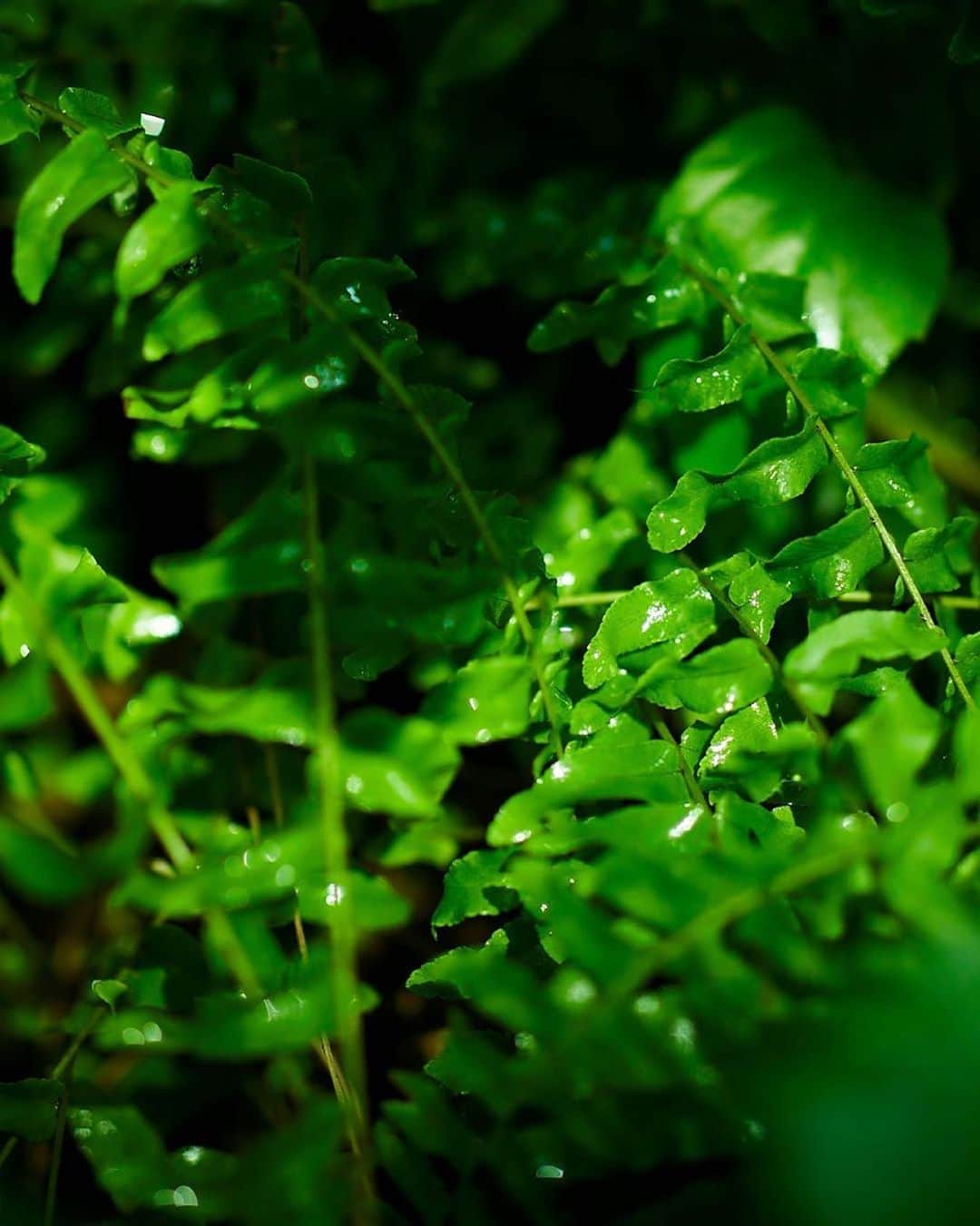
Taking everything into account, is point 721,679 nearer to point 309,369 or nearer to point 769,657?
point 769,657

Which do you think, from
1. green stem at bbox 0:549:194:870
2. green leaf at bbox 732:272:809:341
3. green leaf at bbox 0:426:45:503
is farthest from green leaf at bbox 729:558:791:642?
green leaf at bbox 0:426:45:503

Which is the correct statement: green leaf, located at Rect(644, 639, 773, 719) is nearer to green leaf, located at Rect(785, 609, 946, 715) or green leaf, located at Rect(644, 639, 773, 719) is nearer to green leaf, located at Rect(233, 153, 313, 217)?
green leaf, located at Rect(785, 609, 946, 715)

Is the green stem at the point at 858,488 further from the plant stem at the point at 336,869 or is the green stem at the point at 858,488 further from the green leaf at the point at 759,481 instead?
the plant stem at the point at 336,869

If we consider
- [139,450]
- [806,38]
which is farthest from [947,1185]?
[806,38]

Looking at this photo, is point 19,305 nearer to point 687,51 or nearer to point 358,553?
point 358,553

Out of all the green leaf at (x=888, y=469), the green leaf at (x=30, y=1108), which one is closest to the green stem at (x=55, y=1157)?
the green leaf at (x=30, y=1108)

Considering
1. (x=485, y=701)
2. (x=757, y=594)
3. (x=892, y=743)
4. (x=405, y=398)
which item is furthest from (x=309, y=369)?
(x=892, y=743)
